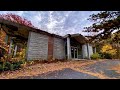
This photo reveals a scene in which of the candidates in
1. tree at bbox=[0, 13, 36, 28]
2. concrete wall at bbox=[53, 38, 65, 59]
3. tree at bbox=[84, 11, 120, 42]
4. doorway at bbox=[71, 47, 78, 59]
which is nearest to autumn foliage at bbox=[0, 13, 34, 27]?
tree at bbox=[0, 13, 36, 28]

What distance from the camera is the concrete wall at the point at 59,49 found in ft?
41.7

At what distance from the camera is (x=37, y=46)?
10812 mm

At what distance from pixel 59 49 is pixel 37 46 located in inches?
116

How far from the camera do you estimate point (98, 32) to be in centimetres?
670

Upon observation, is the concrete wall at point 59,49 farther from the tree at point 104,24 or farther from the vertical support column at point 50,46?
the tree at point 104,24

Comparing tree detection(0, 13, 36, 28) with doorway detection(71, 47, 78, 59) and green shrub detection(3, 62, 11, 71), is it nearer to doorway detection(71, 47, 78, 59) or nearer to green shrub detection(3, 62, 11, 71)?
doorway detection(71, 47, 78, 59)

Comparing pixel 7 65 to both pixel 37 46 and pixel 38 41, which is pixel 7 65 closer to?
pixel 37 46

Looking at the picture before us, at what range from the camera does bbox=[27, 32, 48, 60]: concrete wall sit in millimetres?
10220

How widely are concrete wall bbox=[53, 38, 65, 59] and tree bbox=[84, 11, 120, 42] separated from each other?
6.16 m

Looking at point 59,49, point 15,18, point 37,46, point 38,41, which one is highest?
point 15,18

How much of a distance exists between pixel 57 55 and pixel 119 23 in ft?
25.6

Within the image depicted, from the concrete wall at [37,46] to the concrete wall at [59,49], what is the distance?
1.27 meters

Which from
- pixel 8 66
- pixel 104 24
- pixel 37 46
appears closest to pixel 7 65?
pixel 8 66
